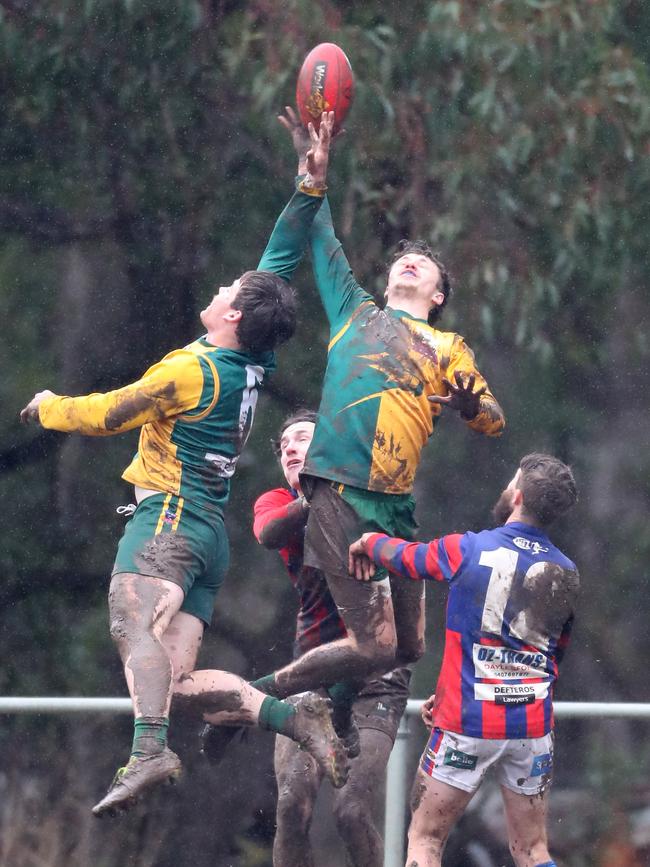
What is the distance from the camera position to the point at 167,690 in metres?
4.29

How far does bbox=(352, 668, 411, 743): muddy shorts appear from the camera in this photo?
16.8ft

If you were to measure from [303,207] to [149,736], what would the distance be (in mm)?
1737

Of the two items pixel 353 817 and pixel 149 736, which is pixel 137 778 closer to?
pixel 149 736

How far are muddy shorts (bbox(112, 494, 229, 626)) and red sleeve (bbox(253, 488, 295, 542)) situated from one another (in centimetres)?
42

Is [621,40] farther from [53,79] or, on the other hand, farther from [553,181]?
[53,79]

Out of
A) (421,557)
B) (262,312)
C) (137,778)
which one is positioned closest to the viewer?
(137,778)

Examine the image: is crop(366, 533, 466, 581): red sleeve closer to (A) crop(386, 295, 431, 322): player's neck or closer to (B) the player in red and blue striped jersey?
(B) the player in red and blue striped jersey

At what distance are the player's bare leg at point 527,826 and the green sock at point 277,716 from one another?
0.71 m

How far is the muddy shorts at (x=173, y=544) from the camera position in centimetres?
443

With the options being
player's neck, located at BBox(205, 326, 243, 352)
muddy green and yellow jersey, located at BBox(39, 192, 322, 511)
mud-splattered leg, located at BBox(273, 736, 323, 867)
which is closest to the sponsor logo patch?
mud-splattered leg, located at BBox(273, 736, 323, 867)

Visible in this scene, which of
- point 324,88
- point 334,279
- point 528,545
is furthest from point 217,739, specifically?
point 324,88

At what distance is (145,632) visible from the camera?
4.33m

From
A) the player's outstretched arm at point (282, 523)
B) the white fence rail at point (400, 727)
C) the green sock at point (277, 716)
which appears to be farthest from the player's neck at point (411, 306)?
the white fence rail at point (400, 727)

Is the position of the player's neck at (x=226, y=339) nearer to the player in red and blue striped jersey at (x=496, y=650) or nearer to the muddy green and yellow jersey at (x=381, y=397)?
the muddy green and yellow jersey at (x=381, y=397)
